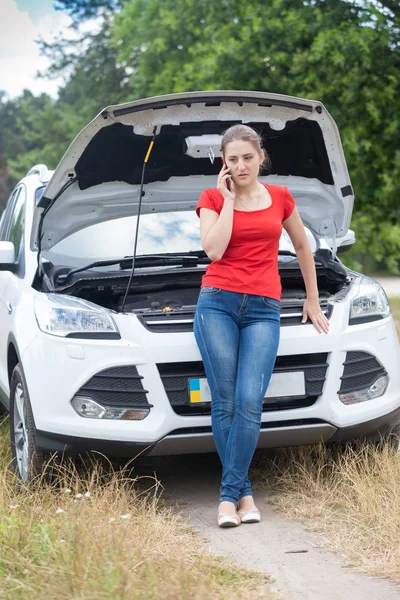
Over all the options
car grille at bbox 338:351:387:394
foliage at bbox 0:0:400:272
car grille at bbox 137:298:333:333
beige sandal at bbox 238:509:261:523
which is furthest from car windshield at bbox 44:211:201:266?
foliage at bbox 0:0:400:272

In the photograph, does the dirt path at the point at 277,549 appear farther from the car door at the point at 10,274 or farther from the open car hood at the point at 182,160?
the open car hood at the point at 182,160

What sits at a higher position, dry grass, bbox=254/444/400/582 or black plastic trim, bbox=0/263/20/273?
black plastic trim, bbox=0/263/20/273

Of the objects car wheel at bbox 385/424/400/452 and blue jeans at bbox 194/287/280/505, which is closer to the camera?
blue jeans at bbox 194/287/280/505

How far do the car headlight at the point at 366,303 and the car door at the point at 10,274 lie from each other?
1.87 meters

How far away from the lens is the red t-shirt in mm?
4297

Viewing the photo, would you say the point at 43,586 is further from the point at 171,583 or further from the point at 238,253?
the point at 238,253

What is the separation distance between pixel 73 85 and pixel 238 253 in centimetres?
3552

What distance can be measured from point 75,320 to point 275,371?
100 centimetres

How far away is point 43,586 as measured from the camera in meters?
3.06

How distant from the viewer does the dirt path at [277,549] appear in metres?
3.40

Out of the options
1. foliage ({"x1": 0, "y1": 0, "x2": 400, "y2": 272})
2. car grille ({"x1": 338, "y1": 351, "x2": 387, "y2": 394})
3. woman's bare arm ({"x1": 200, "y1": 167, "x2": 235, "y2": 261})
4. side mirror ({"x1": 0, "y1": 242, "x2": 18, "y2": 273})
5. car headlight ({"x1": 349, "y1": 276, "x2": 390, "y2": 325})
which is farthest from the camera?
foliage ({"x1": 0, "y1": 0, "x2": 400, "y2": 272})

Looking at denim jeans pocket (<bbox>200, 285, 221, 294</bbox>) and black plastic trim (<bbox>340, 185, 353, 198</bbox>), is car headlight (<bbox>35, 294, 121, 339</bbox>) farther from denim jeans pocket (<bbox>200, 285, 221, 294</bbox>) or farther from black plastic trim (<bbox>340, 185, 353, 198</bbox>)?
black plastic trim (<bbox>340, 185, 353, 198</bbox>)

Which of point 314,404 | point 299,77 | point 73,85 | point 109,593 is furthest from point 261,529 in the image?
point 73,85

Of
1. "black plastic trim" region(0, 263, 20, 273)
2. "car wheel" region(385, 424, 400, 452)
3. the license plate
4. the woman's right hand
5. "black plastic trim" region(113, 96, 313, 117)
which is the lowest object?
"car wheel" region(385, 424, 400, 452)
